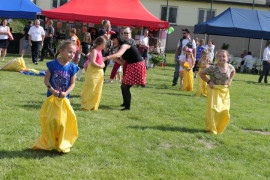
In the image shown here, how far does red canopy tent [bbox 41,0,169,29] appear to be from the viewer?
65.1 ft

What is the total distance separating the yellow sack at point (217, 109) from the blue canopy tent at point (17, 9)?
15579mm

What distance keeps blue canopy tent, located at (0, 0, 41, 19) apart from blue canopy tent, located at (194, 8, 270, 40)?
976 centimetres

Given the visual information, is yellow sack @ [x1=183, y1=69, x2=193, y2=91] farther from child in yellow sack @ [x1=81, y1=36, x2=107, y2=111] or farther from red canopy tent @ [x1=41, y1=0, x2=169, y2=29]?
red canopy tent @ [x1=41, y1=0, x2=169, y2=29]

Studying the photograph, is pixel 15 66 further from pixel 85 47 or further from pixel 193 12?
pixel 193 12

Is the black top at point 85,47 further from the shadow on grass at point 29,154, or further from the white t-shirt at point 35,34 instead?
the shadow on grass at point 29,154

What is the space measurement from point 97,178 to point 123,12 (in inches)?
672

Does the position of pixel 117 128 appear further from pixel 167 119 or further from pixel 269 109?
pixel 269 109

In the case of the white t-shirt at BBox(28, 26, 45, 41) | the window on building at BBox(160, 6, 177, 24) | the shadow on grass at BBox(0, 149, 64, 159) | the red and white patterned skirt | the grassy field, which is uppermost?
the window on building at BBox(160, 6, 177, 24)

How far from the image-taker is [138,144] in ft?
19.4

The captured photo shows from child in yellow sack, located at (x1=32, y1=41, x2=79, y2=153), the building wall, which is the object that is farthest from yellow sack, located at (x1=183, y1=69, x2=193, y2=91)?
the building wall

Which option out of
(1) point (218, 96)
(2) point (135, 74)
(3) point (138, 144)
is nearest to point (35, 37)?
(2) point (135, 74)

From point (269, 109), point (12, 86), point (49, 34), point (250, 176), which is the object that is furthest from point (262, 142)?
point (49, 34)

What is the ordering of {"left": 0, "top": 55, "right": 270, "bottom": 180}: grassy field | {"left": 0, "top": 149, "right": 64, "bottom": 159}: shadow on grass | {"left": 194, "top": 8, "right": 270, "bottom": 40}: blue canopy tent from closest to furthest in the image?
{"left": 0, "top": 55, "right": 270, "bottom": 180}: grassy field
{"left": 0, "top": 149, "right": 64, "bottom": 159}: shadow on grass
{"left": 194, "top": 8, "right": 270, "bottom": 40}: blue canopy tent

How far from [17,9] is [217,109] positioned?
52.6ft
